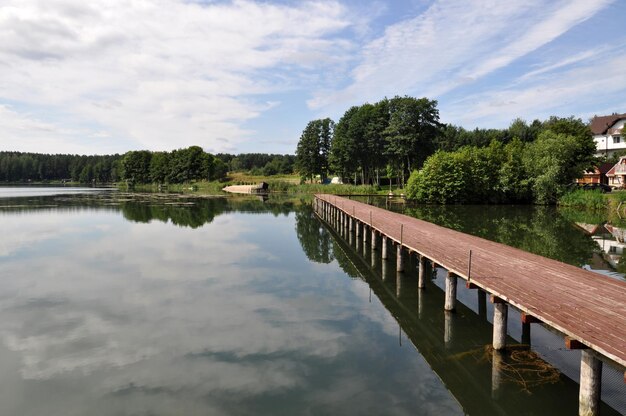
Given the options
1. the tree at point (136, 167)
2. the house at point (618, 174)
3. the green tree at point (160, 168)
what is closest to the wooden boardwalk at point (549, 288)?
the house at point (618, 174)

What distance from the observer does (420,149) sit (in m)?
70.8

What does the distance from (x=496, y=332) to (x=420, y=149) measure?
62.7 meters

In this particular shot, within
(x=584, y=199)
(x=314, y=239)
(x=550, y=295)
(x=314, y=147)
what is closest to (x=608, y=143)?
(x=584, y=199)

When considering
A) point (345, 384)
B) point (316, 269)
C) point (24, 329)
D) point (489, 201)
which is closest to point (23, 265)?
point (24, 329)

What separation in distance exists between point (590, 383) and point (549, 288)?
362cm

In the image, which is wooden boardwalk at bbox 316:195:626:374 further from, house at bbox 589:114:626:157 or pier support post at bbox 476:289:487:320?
house at bbox 589:114:626:157

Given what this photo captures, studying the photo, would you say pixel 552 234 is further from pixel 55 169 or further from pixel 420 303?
pixel 55 169

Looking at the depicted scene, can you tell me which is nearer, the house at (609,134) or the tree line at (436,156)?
the tree line at (436,156)

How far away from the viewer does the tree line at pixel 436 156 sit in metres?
57.0

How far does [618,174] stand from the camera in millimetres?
62688

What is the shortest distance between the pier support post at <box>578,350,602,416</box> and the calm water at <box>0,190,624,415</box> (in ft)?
2.01

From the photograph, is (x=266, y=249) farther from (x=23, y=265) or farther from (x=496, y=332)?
(x=496, y=332)

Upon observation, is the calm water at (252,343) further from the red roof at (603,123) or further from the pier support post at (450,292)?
the red roof at (603,123)

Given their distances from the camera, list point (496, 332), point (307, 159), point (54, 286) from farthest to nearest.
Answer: point (307, 159) < point (54, 286) < point (496, 332)
